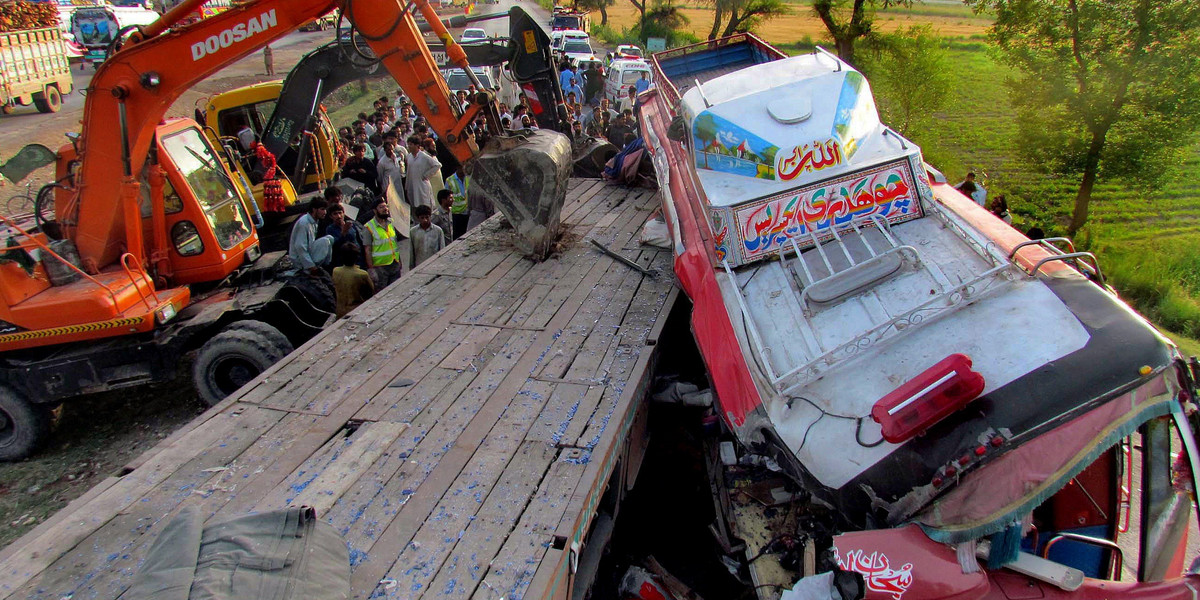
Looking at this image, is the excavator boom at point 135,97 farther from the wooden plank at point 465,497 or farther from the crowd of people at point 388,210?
the wooden plank at point 465,497

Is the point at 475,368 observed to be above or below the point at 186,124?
below

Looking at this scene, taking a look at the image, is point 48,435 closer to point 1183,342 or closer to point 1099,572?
point 1099,572

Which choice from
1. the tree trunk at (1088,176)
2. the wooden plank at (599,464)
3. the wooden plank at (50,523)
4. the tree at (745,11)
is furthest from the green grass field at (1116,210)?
the wooden plank at (50,523)

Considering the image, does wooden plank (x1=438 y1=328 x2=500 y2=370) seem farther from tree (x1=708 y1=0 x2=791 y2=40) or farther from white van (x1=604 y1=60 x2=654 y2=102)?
tree (x1=708 y1=0 x2=791 y2=40)

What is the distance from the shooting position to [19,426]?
5387mm

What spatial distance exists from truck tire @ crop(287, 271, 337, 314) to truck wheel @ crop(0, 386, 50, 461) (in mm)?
2207

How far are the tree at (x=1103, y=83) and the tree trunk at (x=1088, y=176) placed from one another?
2cm

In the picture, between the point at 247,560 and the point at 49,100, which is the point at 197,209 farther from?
the point at 49,100

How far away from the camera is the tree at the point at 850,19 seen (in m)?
16.0

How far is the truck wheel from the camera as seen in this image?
5.32 m

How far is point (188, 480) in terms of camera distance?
3.38 metres

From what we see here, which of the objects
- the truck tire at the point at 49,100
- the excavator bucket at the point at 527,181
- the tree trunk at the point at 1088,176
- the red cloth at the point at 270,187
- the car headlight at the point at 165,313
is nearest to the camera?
the car headlight at the point at 165,313

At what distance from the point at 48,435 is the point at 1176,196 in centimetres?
1875

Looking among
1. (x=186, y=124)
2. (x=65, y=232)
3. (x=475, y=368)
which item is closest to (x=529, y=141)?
(x=475, y=368)
